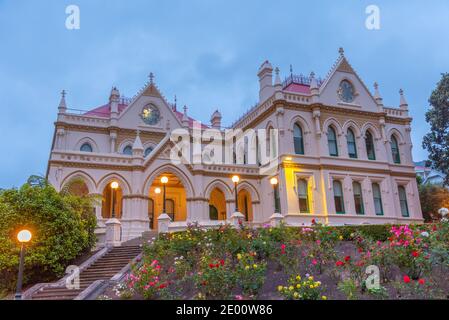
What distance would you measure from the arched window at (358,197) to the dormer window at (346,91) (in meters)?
6.63

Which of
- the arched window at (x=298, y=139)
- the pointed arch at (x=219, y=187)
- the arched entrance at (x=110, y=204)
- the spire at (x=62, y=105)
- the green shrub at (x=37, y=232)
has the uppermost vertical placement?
the spire at (x=62, y=105)

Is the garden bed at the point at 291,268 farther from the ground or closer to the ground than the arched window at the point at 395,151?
closer to the ground

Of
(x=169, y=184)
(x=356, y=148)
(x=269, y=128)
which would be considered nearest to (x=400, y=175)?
(x=356, y=148)

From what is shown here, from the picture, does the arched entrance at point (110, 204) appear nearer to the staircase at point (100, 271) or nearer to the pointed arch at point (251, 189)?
the staircase at point (100, 271)

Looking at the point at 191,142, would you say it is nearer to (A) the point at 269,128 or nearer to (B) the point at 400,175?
(A) the point at 269,128

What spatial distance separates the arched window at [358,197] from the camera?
29.8 m

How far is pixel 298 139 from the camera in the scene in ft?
97.2

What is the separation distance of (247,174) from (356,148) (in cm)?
861

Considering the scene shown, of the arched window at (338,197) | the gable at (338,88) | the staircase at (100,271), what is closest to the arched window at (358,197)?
the arched window at (338,197)

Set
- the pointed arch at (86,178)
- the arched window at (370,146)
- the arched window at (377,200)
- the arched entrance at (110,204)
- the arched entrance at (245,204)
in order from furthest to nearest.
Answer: the arched entrance at (245,204)
the arched window at (370,146)
the arched window at (377,200)
the arched entrance at (110,204)
the pointed arch at (86,178)

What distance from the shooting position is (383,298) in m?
9.91

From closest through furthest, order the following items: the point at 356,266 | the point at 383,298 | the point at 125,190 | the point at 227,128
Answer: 1. the point at 383,298
2. the point at 356,266
3. the point at 125,190
4. the point at 227,128

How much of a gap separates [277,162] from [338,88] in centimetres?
827

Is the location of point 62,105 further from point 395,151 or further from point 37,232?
point 395,151
